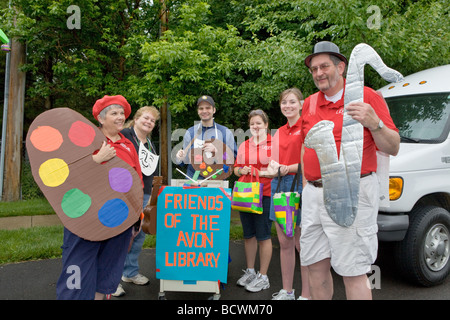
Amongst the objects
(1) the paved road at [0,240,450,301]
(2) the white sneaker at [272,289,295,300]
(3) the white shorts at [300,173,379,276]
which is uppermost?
(3) the white shorts at [300,173,379,276]

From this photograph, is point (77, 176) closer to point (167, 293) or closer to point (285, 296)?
point (167, 293)

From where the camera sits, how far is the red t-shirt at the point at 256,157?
12.4ft

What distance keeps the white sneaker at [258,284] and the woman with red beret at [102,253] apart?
155 cm

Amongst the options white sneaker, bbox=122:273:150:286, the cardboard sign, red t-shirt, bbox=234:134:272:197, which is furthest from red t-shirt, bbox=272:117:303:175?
white sneaker, bbox=122:273:150:286

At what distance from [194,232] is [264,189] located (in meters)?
0.87

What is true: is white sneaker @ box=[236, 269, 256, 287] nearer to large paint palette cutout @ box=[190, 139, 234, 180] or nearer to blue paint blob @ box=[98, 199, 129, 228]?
large paint palette cutout @ box=[190, 139, 234, 180]

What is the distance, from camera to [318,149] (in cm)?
226

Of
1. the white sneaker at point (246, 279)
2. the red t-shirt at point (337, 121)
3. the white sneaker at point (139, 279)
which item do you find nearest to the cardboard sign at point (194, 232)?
Result: the white sneaker at point (246, 279)

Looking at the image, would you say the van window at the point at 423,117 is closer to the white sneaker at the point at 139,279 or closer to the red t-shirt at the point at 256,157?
the red t-shirt at the point at 256,157

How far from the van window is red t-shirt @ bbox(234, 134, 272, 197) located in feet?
5.31

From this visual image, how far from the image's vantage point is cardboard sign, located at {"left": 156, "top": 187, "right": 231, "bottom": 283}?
3.34m

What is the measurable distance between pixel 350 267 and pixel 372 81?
523cm

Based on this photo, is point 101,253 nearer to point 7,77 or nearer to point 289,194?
point 289,194
